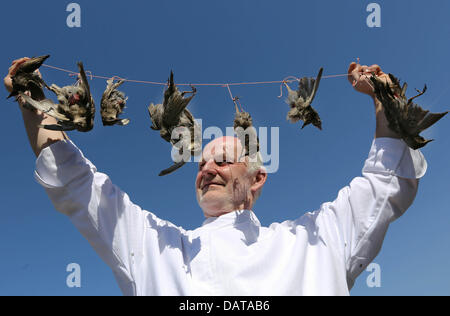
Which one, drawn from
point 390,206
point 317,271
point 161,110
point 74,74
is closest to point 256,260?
point 317,271

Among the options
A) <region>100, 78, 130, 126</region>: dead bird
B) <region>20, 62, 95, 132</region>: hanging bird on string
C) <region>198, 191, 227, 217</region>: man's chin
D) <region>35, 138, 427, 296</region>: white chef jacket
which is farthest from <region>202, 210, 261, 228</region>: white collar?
<region>20, 62, 95, 132</region>: hanging bird on string

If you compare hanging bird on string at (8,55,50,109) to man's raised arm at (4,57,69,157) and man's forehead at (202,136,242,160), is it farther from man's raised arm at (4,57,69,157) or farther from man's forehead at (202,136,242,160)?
man's forehead at (202,136,242,160)

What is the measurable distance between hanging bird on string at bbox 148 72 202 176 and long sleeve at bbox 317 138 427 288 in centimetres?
133

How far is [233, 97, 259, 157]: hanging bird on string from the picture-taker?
3.21 m

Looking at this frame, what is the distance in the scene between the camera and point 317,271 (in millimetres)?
2873

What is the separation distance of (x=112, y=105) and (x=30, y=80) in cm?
65

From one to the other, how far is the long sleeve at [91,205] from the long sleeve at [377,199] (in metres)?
1.63

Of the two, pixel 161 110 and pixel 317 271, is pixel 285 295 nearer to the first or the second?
pixel 317 271

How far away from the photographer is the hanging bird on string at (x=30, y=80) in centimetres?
289

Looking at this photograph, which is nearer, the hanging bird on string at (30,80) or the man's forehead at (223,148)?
the hanging bird on string at (30,80)

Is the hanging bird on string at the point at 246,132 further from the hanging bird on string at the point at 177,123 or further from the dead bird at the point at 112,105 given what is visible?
the dead bird at the point at 112,105

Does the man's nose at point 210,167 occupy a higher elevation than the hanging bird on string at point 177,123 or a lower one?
lower

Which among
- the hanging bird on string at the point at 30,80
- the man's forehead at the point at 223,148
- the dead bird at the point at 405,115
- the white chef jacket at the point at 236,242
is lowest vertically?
the white chef jacket at the point at 236,242

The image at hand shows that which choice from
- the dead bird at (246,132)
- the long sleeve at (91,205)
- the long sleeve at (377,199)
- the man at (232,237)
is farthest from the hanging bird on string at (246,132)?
the long sleeve at (91,205)
